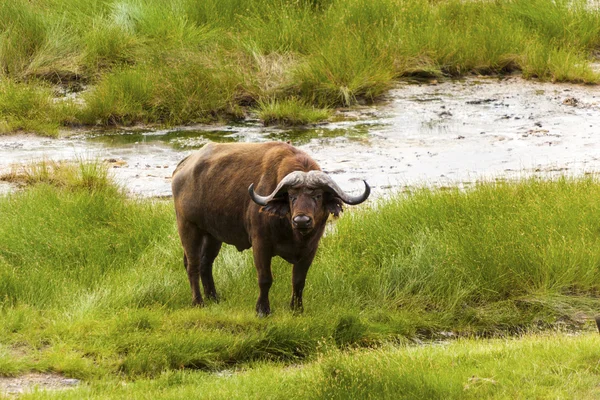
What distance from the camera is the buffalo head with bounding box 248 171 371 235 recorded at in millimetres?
8273

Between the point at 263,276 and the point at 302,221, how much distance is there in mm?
1145

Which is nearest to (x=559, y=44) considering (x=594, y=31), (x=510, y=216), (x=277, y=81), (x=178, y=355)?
(x=594, y=31)

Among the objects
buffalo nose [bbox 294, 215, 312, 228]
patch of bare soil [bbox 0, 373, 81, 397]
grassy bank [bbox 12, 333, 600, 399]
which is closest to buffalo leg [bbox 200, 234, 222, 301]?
grassy bank [bbox 12, 333, 600, 399]

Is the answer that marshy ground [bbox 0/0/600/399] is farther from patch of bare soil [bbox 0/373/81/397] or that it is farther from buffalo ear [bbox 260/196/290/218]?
buffalo ear [bbox 260/196/290/218]

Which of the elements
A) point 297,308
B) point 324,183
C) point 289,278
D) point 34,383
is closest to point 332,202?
point 324,183

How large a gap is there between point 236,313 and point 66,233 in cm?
296

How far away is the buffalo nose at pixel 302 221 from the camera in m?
Answer: 8.18

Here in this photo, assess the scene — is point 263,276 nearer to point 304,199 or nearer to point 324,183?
point 304,199

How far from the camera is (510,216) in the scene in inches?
461

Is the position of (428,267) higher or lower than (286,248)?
lower

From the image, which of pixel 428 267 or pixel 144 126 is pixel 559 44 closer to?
pixel 144 126

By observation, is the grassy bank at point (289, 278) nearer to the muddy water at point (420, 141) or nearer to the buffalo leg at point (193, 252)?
the buffalo leg at point (193, 252)

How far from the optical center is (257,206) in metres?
8.95

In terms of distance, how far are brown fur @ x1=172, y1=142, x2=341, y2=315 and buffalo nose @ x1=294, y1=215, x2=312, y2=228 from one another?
49 millimetres
